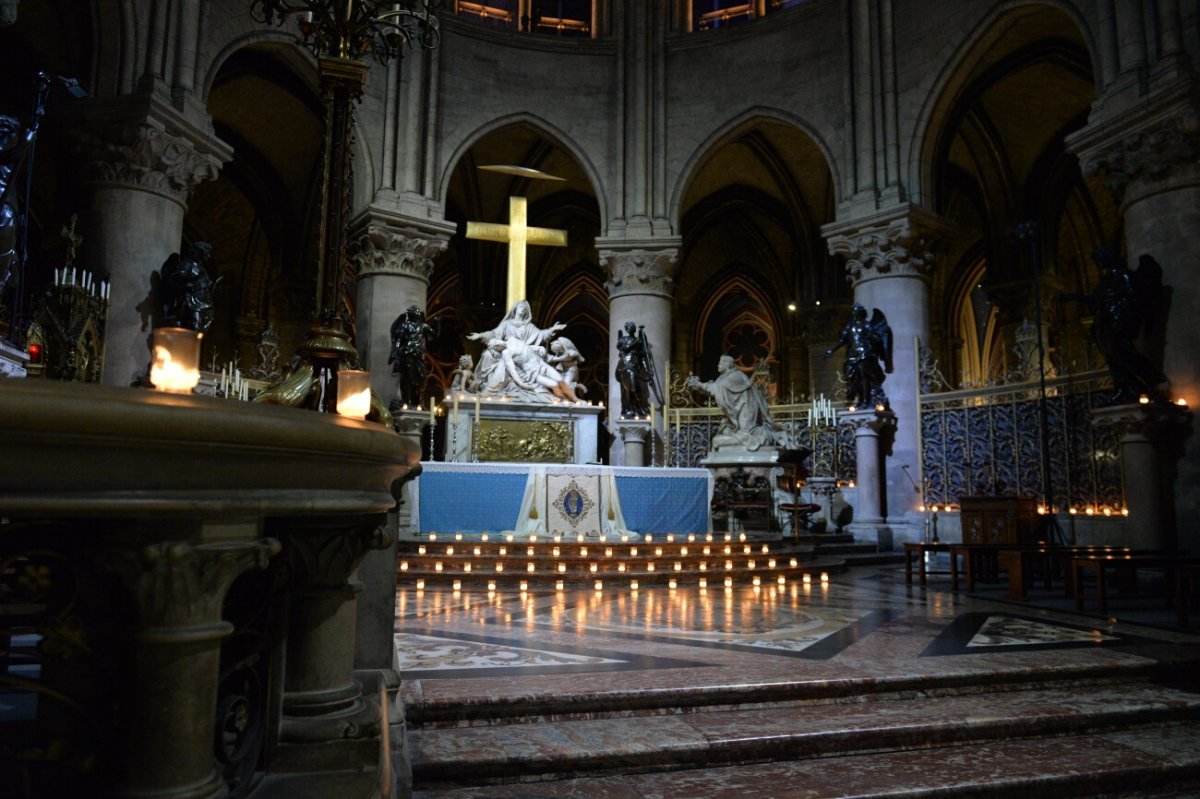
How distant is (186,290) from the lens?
34.0 ft

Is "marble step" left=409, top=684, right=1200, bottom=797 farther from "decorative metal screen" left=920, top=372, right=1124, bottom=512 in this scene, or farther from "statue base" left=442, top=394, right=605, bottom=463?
"statue base" left=442, top=394, right=605, bottom=463

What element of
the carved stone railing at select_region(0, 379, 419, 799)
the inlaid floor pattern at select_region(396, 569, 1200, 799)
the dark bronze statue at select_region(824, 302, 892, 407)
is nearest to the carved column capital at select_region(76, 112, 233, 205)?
the inlaid floor pattern at select_region(396, 569, 1200, 799)

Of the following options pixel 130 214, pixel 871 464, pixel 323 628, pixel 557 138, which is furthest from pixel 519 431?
pixel 323 628

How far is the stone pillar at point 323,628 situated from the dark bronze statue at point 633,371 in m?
13.0

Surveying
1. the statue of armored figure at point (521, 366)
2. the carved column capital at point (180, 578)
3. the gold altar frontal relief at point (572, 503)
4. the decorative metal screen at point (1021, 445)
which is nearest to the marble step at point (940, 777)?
the carved column capital at point (180, 578)

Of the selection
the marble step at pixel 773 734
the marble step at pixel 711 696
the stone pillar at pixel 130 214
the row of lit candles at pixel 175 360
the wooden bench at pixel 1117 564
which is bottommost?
the marble step at pixel 773 734

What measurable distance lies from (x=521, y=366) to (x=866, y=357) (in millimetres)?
5493

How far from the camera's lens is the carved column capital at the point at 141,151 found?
34.1 feet

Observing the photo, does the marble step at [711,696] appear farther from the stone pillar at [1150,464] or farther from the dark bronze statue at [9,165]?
the stone pillar at [1150,464]

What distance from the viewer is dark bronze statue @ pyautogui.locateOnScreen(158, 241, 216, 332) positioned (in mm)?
10258

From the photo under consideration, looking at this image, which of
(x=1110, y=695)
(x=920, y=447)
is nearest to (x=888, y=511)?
(x=920, y=447)

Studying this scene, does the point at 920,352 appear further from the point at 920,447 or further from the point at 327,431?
the point at 327,431

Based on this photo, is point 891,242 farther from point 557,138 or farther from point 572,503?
point 572,503

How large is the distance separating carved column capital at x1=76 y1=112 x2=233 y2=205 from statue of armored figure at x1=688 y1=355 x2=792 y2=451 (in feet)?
25.3
